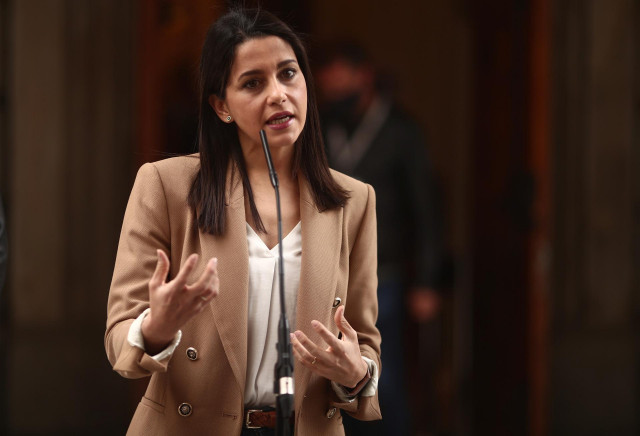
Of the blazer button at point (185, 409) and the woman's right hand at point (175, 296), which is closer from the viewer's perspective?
the woman's right hand at point (175, 296)

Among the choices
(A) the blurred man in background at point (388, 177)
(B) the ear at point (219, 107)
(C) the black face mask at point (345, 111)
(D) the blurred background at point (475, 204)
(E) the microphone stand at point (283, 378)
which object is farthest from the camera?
(D) the blurred background at point (475, 204)

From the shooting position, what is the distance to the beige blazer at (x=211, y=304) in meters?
1.98

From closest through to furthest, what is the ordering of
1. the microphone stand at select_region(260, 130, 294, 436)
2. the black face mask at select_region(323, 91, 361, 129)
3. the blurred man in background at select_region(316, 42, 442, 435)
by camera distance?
the microphone stand at select_region(260, 130, 294, 436), the blurred man in background at select_region(316, 42, 442, 435), the black face mask at select_region(323, 91, 361, 129)

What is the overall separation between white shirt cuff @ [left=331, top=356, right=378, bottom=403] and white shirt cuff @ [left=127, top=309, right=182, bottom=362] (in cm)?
38

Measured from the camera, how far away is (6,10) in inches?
204

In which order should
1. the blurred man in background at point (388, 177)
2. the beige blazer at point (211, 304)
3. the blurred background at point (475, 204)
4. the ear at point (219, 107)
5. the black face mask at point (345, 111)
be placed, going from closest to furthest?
1. the beige blazer at point (211, 304)
2. the ear at point (219, 107)
3. the blurred man in background at point (388, 177)
4. the black face mask at point (345, 111)
5. the blurred background at point (475, 204)

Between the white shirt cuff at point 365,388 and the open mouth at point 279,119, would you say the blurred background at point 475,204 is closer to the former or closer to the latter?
the open mouth at point 279,119

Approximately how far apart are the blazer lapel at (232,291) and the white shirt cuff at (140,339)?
4.6 inches

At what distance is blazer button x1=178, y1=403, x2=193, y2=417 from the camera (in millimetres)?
2008

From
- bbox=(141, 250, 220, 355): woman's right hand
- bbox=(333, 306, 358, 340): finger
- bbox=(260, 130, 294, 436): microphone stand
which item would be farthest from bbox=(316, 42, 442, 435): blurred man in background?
bbox=(141, 250, 220, 355): woman's right hand

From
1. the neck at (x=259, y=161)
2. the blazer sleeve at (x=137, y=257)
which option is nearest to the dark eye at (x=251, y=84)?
the neck at (x=259, y=161)

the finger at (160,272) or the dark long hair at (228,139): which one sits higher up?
the dark long hair at (228,139)

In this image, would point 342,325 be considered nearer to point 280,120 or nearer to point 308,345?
point 308,345

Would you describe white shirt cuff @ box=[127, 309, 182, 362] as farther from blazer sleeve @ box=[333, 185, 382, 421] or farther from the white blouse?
blazer sleeve @ box=[333, 185, 382, 421]
